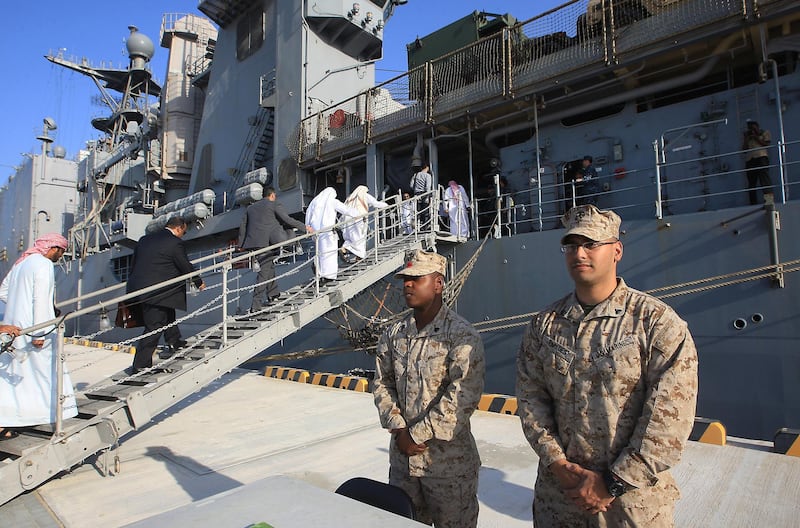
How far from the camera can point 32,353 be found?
3.04 m

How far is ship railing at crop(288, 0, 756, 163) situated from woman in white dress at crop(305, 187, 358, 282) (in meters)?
2.69

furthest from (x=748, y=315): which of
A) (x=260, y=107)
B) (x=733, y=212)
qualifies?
(x=260, y=107)

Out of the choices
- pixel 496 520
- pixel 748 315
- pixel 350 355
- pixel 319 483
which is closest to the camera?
pixel 496 520

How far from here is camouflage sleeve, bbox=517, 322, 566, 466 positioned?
156 cm

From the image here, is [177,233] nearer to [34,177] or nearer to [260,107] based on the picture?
[260,107]

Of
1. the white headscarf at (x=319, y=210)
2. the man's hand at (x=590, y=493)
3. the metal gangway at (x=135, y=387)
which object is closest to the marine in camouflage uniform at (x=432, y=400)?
the man's hand at (x=590, y=493)

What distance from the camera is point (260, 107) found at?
12.1m

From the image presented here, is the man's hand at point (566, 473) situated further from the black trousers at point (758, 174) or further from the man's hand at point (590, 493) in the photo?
the black trousers at point (758, 174)

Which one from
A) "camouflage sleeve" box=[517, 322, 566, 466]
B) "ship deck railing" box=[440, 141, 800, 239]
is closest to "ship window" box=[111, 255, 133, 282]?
"ship deck railing" box=[440, 141, 800, 239]

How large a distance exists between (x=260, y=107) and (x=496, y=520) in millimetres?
11838

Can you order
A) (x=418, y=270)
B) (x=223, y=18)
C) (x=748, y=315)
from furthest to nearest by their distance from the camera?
(x=223, y=18) < (x=748, y=315) < (x=418, y=270)

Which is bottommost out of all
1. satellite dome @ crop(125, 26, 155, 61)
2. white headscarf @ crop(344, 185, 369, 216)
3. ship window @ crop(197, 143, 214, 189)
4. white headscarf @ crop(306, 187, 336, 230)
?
white headscarf @ crop(306, 187, 336, 230)

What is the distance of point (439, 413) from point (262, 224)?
424 centimetres

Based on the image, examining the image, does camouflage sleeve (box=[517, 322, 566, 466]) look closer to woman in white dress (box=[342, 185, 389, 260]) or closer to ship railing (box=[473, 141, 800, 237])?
ship railing (box=[473, 141, 800, 237])
